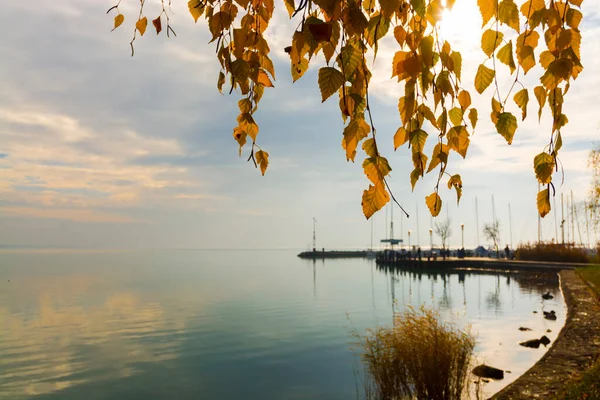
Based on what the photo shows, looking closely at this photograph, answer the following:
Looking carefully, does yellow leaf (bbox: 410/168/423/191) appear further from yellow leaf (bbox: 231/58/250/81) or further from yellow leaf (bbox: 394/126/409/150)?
yellow leaf (bbox: 231/58/250/81)

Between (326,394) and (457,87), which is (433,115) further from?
(326,394)

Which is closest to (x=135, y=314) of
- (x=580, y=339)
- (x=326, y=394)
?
(x=326, y=394)

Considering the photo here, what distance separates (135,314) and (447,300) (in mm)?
25405

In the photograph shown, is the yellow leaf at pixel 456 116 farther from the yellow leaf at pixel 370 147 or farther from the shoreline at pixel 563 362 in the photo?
the shoreline at pixel 563 362

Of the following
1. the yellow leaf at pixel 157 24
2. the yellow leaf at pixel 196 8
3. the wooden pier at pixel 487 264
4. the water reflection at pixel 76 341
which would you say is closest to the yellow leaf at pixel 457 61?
the yellow leaf at pixel 196 8

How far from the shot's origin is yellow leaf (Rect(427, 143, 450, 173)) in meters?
1.79

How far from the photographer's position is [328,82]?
137 cm

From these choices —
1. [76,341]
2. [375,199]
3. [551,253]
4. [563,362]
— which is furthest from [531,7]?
[551,253]

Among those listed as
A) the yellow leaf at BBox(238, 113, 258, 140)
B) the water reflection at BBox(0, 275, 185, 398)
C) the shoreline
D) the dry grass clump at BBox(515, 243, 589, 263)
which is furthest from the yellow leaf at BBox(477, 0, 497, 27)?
the dry grass clump at BBox(515, 243, 589, 263)

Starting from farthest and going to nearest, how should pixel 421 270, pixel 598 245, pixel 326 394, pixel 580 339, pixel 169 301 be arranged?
pixel 421 270
pixel 169 301
pixel 598 245
pixel 326 394
pixel 580 339

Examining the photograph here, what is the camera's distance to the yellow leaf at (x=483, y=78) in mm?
1707

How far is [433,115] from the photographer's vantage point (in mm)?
1921

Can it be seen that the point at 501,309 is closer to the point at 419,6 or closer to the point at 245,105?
the point at 245,105

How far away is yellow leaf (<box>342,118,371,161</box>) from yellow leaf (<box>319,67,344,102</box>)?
12 centimetres
